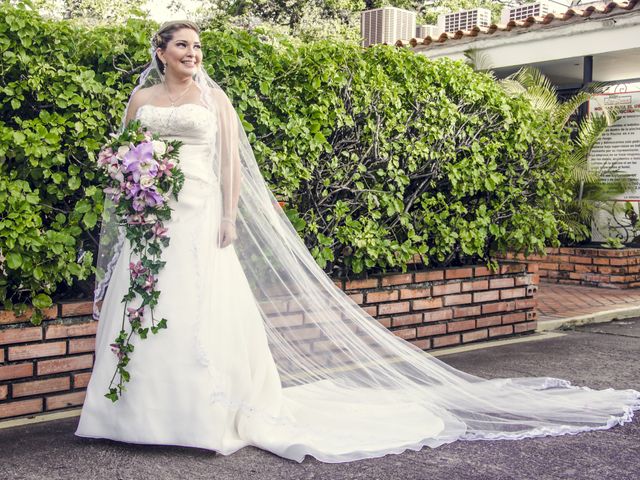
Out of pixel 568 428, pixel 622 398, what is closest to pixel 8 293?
pixel 568 428

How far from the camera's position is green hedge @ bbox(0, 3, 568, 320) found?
14.2 ft

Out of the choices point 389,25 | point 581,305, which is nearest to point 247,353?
point 581,305

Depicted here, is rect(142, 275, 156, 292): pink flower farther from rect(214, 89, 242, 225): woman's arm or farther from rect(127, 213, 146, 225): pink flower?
rect(214, 89, 242, 225): woman's arm

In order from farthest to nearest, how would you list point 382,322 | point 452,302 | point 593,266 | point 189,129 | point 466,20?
1. point 466,20
2. point 593,266
3. point 452,302
4. point 382,322
5. point 189,129

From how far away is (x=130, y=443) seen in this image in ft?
12.8

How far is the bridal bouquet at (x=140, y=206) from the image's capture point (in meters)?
3.87

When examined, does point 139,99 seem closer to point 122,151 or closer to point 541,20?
point 122,151

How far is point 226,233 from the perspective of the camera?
412 centimetres

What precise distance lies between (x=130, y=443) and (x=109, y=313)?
67 centimetres

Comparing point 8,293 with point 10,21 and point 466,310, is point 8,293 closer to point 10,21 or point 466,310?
point 10,21

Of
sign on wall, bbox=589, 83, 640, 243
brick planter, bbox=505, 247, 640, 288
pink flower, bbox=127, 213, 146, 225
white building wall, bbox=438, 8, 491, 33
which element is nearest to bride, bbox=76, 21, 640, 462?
pink flower, bbox=127, 213, 146, 225

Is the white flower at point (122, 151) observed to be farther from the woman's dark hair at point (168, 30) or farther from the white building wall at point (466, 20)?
the white building wall at point (466, 20)

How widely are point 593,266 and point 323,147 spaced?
643 cm

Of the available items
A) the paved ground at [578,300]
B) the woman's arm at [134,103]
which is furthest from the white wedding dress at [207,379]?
the paved ground at [578,300]
